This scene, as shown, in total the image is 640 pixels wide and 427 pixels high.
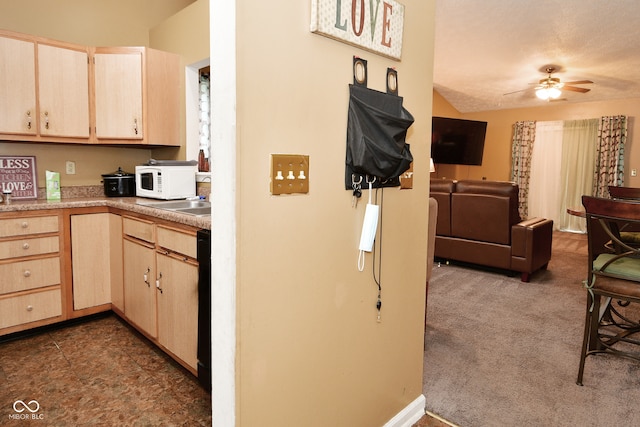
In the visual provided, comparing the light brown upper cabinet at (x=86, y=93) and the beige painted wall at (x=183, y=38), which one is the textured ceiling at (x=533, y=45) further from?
the light brown upper cabinet at (x=86, y=93)

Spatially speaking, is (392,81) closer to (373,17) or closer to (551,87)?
(373,17)

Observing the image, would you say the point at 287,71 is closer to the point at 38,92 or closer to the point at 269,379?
the point at 269,379

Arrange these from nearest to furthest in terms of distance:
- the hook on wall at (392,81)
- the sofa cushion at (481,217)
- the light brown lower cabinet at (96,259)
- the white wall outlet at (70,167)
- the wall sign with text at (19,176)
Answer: the hook on wall at (392,81) < the light brown lower cabinet at (96,259) < the wall sign with text at (19,176) < the white wall outlet at (70,167) < the sofa cushion at (481,217)

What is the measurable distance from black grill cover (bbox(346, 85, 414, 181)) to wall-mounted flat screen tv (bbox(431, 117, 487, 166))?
6.40 meters

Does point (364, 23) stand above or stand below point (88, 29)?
below

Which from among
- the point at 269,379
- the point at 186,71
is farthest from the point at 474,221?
the point at 269,379

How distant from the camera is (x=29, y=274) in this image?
2631 millimetres

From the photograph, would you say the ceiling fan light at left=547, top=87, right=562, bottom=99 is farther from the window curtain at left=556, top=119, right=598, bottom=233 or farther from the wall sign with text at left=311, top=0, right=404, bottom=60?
the wall sign with text at left=311, top=0, right=404, bottom=60

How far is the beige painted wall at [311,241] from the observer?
3.74 ft

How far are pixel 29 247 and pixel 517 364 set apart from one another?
3.20 meters

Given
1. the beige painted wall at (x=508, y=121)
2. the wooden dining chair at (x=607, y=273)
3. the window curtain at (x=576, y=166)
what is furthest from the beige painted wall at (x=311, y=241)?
the window curtain at (x=576, y=166)

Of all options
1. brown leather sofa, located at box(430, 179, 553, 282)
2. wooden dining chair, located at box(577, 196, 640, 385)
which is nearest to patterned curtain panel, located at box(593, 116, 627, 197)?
brown leather sofa, located at box(430, 179, 553, 282)

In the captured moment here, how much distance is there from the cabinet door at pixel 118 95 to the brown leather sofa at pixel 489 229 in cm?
321

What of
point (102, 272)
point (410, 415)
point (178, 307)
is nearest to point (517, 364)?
point (410, 415)
